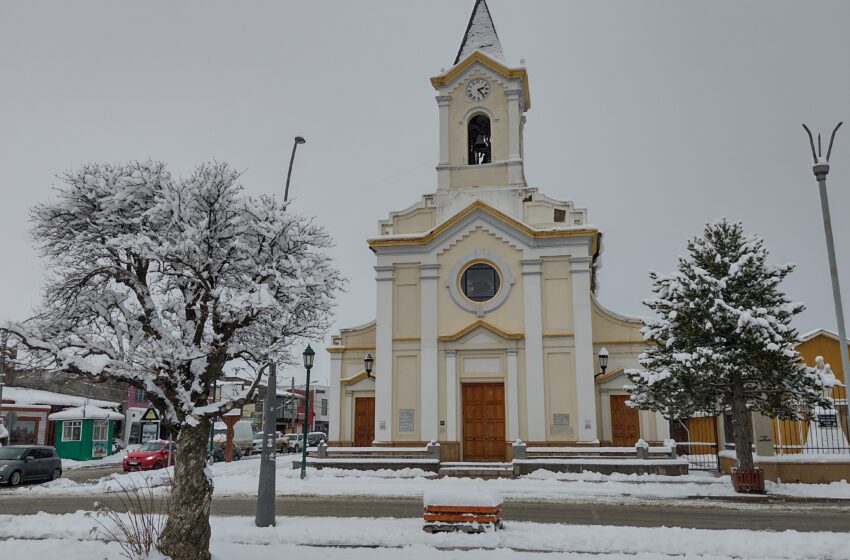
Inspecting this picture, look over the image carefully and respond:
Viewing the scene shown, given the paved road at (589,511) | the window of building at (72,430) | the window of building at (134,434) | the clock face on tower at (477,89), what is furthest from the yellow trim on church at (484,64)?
the window of building at (134,434)

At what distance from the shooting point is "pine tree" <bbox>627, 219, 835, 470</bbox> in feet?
63.7

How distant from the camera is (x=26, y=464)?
27656 millimetres

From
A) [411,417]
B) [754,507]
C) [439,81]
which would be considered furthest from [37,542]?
[439,81]

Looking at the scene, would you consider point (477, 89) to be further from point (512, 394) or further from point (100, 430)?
point (100, 430)

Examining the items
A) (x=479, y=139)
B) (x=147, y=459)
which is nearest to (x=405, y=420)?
(x=479, y=139)

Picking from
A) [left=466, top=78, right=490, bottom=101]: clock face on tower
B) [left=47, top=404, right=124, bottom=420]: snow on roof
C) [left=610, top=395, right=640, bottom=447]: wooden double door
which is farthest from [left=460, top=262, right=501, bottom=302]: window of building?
[left=47, top=404, right=124, bottom=420]: snow on roof

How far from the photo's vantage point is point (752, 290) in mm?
20422

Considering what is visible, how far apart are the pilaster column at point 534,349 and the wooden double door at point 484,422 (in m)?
1.20

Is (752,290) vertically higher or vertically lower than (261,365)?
higher

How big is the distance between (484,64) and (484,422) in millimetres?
15705

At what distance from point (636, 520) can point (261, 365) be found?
8.77m

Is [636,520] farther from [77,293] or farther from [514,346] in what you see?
[514,346]

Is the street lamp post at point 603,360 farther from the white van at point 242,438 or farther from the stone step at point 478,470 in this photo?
the white van at point 242,438

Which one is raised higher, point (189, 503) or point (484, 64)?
point (484, 64)
